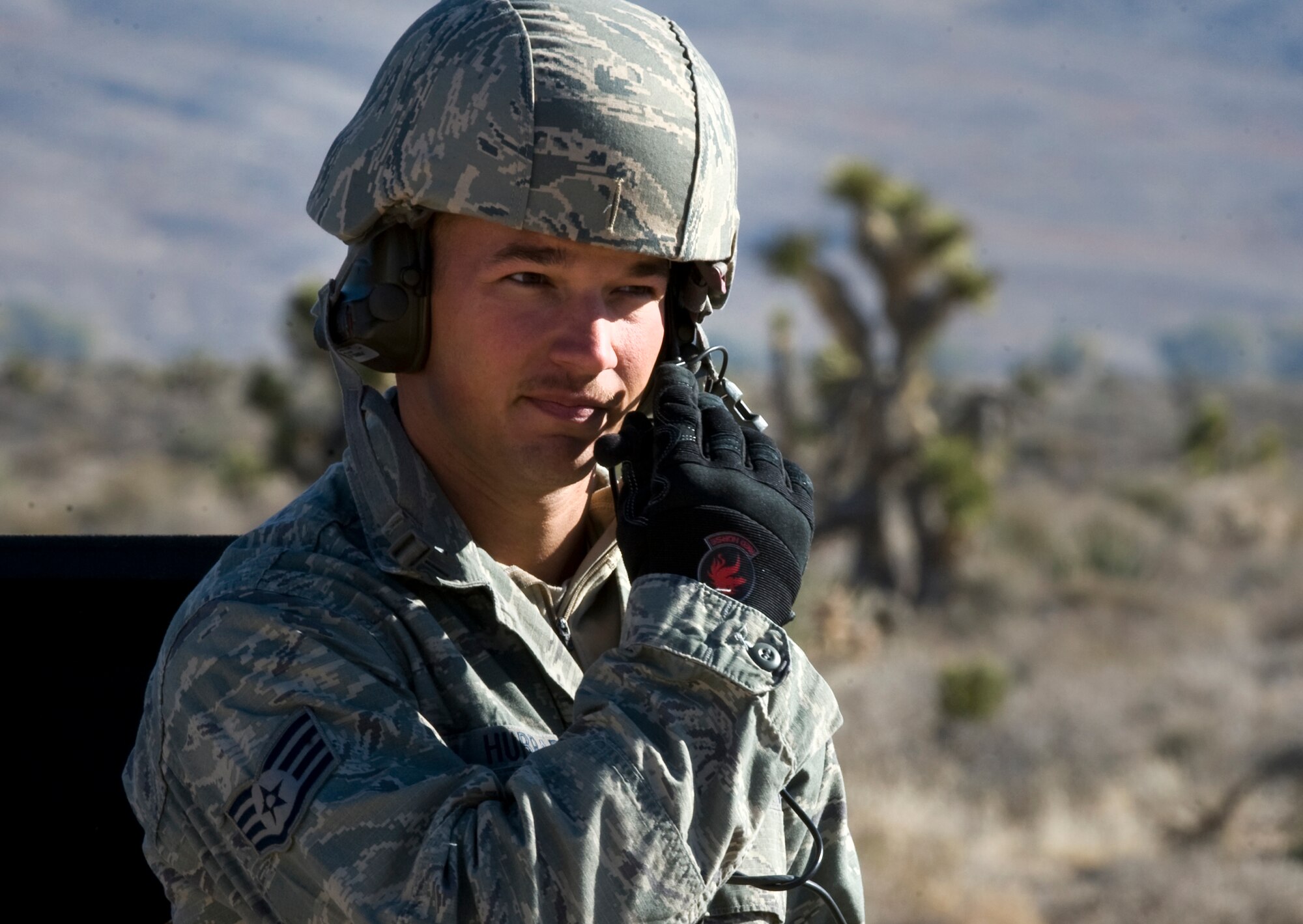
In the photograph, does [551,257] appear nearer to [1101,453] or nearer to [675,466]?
[675,466]

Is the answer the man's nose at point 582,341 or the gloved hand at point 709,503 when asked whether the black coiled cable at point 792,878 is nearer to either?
the gloved hand at point 709,503

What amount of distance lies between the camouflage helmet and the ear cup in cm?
4

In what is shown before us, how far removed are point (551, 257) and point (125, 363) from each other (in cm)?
3849

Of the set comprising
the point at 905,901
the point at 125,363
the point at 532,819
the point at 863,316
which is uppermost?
the point at 863,316

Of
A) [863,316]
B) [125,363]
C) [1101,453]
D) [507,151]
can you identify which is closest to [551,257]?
[507,151]

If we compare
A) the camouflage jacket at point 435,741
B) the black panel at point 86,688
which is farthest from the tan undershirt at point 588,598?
the black panel at point 86,688

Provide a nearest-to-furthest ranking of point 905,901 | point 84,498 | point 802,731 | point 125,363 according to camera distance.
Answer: point 802,731, point 905,901, point 84,498, point 125,363

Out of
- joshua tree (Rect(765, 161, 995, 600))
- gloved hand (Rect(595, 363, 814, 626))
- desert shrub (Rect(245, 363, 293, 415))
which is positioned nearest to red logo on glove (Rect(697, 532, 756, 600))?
gloved hand (Rect(595, 363, 814, 626))

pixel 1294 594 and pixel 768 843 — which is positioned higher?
pixel 1294 594

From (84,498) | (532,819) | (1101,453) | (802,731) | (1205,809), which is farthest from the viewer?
(1101,453)

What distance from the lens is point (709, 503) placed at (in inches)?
86.3

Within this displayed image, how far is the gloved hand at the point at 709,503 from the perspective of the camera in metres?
2.19

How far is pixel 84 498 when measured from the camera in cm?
2675

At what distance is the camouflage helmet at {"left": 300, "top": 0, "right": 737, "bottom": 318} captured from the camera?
2404 mm
